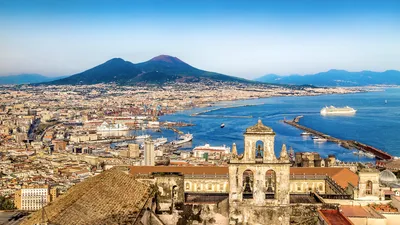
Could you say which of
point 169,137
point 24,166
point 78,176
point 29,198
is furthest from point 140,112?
point 29,198

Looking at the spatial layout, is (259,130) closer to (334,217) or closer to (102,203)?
(334,217)

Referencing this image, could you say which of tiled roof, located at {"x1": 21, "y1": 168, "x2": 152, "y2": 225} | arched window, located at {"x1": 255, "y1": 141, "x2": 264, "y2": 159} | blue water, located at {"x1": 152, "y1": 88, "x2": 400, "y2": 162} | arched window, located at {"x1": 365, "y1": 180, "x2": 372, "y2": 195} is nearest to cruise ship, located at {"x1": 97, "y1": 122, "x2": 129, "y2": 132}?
blue water, located at {"x1": 152, "y1": 88, "x2": 400, "y2": 162}

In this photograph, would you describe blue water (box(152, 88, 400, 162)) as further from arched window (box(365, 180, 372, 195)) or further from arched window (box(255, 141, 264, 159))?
arched window (box(255, 141, 264, 159))

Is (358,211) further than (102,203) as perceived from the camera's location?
Yes

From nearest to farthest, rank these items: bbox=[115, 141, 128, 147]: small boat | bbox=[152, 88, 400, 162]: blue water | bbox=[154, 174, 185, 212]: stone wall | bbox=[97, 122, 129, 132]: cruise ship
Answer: bbox=[154, 174, 185, 212]: stone wall → bbox=[152, 88, 400, 162]: blue water → bbox=[115, 141, 128, 147]: small boat → bbox=[97, 122, 129, 132]: cruise ship

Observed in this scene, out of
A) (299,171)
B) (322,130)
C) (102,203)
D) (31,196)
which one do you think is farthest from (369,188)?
(322,130)

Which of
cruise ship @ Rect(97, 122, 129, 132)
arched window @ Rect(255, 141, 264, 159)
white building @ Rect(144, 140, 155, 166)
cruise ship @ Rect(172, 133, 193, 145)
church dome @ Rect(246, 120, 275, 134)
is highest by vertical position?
church dome @ Rect(246, 120, 275, 134)

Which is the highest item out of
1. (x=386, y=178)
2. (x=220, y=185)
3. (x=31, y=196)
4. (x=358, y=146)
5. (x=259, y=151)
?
A: (x=259, y=151)

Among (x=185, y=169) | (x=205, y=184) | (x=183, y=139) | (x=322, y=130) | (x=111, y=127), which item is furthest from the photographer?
(x=111, y=127)

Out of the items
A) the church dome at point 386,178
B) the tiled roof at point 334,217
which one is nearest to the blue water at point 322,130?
the church dome at point 386,178

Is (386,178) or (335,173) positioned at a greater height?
(335,173)
